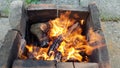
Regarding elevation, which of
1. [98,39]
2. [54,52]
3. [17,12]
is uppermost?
[17,12]

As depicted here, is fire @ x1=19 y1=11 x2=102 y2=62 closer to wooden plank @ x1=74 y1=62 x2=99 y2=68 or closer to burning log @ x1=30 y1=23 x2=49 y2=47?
burning log @ x1=30 y1=23 x2=49 y2=47

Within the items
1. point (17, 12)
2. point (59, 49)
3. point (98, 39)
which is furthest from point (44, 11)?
point (98, 39)

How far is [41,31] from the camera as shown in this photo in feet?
11.1

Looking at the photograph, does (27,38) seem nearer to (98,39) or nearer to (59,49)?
(59,49)

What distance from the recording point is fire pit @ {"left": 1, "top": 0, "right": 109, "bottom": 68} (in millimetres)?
2611

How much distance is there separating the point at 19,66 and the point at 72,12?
114 centimetres

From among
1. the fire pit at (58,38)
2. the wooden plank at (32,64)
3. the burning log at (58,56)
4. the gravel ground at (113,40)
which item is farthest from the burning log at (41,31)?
the gravel ground at (113,40)

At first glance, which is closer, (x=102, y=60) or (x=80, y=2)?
(x=102, y=60)

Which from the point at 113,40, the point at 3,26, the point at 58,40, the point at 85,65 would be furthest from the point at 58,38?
the point at 3,26

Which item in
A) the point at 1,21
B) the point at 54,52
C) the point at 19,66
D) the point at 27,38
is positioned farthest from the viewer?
the point at 1,21

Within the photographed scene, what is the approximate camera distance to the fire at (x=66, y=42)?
2948mm

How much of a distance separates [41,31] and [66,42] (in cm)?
37

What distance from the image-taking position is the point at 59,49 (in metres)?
3.08

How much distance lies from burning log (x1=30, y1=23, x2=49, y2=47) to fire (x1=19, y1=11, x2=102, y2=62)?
6 centimetres
